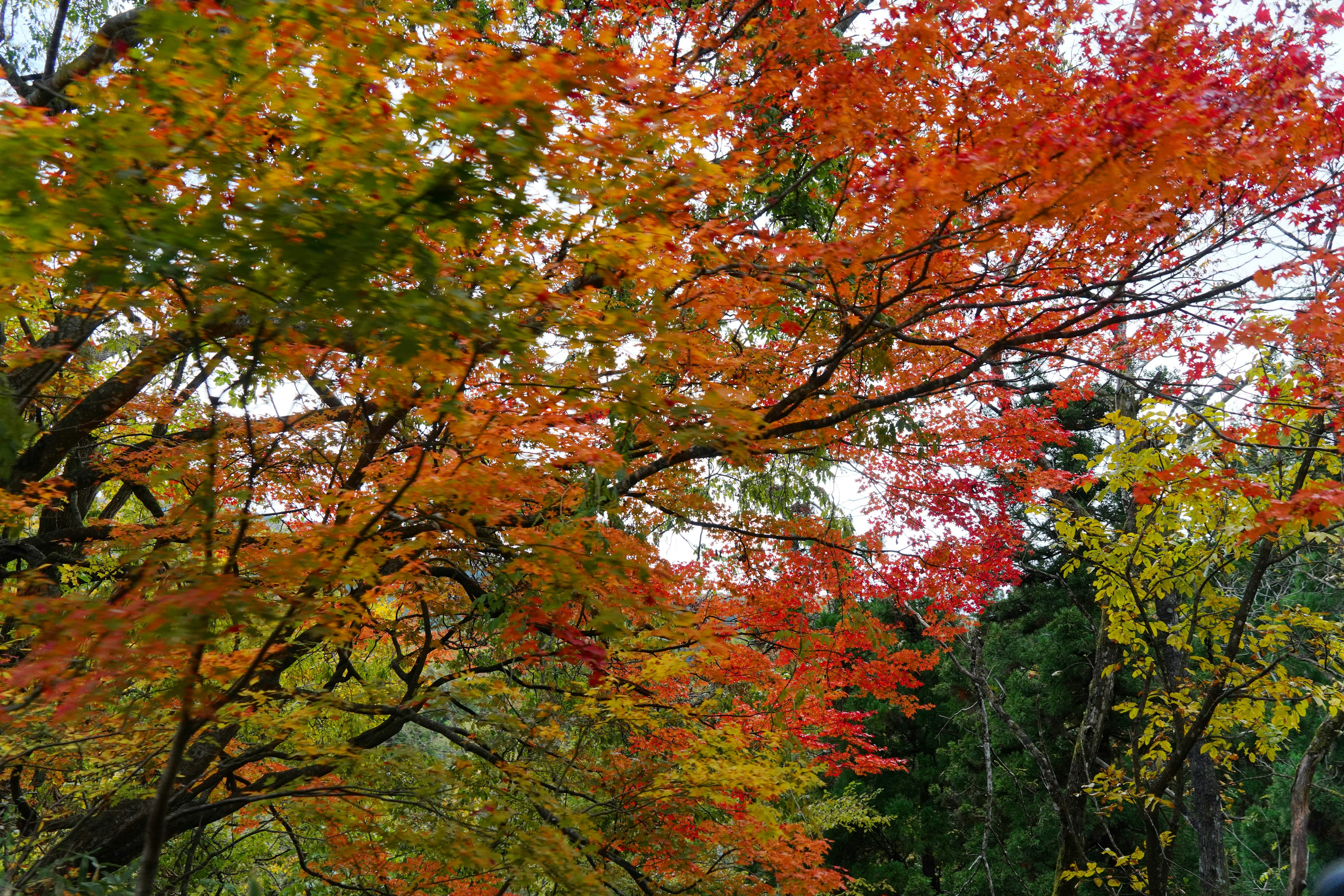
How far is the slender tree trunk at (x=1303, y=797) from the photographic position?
634 cm

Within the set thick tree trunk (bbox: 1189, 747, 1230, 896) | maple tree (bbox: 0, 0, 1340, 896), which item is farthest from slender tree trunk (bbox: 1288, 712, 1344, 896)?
maple tree (bbox: 0, 0, 1340, 896)

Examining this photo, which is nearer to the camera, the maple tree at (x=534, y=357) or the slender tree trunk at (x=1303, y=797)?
the maple tree at (x=534, y=357)

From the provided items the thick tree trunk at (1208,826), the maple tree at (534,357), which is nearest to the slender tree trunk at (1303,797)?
the thick tree trunk at (1208,826)

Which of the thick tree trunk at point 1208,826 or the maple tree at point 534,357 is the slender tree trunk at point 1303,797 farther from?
the maple tree at point 534,357

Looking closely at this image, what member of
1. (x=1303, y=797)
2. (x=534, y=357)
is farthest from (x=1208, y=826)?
(x=534, y=357)

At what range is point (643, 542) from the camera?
524cm

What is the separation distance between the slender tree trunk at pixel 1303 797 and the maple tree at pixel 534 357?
3170 mm

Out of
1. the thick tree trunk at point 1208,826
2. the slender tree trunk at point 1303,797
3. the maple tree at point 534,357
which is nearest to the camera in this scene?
the maple tree at point 534,357

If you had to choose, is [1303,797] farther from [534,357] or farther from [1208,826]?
[534,357]

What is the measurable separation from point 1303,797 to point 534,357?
742 cm

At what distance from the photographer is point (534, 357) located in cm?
305

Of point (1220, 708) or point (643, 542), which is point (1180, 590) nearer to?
point (1220, 708)

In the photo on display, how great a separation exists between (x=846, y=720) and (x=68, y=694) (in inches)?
395

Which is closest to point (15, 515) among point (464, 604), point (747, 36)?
point (464, 604)
